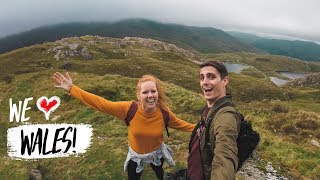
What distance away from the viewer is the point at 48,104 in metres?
32.2

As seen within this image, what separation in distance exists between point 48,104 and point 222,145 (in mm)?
28723

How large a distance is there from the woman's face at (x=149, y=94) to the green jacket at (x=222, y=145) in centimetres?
394

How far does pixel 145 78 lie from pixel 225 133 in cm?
511

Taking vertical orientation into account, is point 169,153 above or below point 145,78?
below

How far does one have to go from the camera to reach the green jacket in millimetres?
5031

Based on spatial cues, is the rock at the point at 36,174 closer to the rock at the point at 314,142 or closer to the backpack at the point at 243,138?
the rock at the point at 314,142

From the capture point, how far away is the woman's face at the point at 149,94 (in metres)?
10.2

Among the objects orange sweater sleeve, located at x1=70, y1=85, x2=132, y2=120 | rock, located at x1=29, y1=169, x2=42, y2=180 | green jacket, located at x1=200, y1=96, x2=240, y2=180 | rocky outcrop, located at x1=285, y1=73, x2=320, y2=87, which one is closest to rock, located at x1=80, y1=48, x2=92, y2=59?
rocky outcrop, located at x1=285, y1=73, x2=320, y2=87

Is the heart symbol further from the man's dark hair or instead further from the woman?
the man's dark hair

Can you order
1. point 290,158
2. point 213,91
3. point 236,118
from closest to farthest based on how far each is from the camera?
1. point 236,118
2. point 213,91
3. point 290,158

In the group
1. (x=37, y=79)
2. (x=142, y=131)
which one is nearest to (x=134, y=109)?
(x=142, y=131)

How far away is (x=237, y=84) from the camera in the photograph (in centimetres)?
8444

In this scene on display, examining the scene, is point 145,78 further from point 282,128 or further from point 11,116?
point 11,116

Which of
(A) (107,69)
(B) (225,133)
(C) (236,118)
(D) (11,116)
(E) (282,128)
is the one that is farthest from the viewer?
(A) (107,69)
